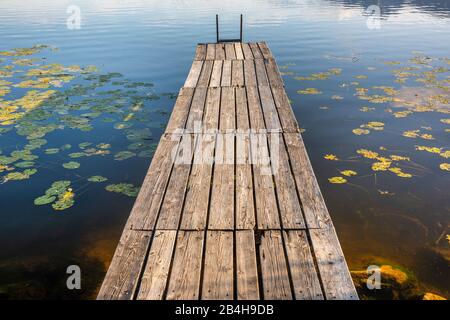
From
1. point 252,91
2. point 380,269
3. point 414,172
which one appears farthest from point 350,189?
point 252,91

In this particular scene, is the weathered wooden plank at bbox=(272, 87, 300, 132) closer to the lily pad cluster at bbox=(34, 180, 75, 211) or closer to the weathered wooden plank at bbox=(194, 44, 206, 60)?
the weathered wooden plank at bbox=(194, 44, 206, 60)

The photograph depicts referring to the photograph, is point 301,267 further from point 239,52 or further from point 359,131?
point 239,52

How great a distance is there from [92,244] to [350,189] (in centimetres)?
509

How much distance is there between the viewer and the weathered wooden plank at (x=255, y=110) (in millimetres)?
6242

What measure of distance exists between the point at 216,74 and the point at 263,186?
5725 mm

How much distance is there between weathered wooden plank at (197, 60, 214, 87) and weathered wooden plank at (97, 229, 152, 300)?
5.62 metres

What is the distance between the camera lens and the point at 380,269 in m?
4.81

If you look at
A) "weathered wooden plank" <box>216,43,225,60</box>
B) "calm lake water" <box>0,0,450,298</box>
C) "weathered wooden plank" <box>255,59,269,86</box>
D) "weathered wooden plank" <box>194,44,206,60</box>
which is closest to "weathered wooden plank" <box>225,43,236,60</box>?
"weathered wooden plank" <box>216,43,225,60</box>

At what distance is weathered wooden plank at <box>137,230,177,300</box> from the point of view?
3043 mm

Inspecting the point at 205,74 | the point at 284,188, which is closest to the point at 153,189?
the point at 284,188

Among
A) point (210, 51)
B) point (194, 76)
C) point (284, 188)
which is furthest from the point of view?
point (210, 51)

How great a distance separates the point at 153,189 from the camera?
450 centimetres

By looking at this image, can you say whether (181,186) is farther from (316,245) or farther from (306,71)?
(306,71)

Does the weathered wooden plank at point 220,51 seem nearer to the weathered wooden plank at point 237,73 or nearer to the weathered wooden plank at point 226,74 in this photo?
the weathered wooden plank at point 226,74
